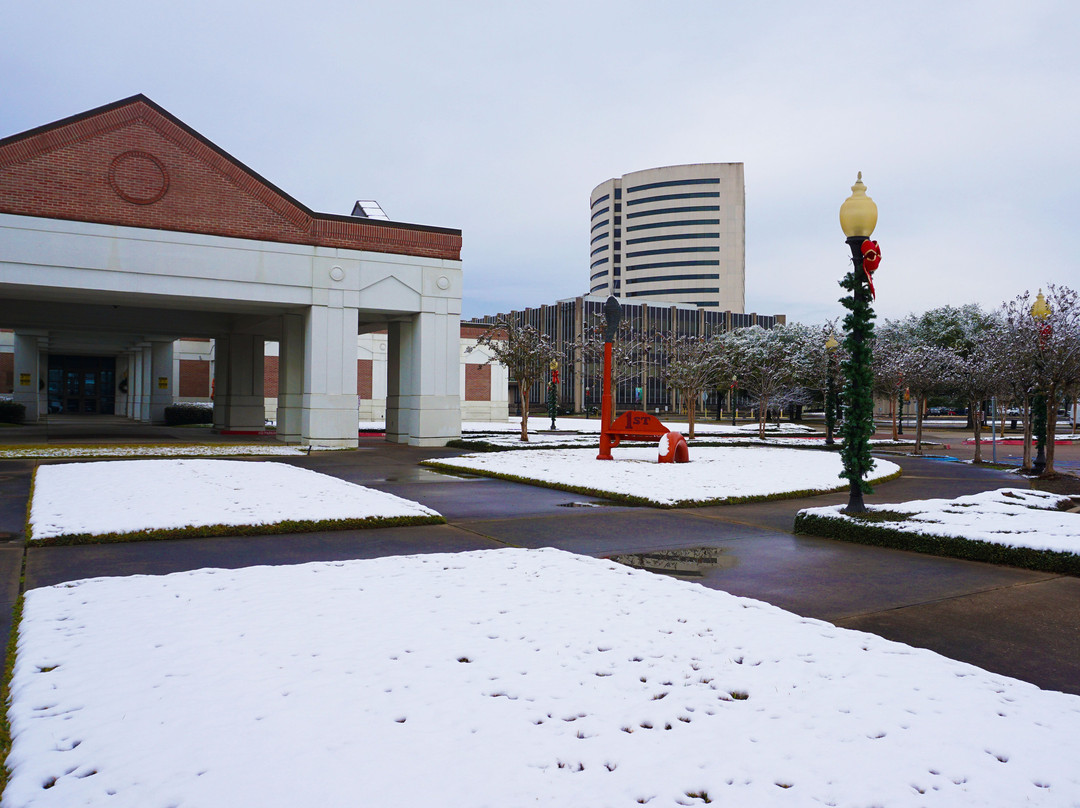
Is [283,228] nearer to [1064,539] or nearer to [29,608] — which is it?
[29,608]

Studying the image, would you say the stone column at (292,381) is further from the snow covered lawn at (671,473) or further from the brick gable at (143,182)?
the snow covered lawn at (671,473)

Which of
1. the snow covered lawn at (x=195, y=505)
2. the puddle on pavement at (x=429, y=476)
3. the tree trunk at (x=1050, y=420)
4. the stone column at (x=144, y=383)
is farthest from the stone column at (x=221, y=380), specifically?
the tree trunk at (x=1050, y=420)

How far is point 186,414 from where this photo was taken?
39812mm

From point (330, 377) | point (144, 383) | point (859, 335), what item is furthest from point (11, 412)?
point (859, 335)

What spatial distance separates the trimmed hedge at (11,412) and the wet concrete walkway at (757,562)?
28.8m

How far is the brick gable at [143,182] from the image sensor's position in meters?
20.2

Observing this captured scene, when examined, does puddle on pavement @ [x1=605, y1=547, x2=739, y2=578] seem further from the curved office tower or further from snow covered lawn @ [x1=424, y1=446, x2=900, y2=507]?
the curved office tower

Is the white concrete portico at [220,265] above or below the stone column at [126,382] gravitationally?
above

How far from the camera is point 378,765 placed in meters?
3.33

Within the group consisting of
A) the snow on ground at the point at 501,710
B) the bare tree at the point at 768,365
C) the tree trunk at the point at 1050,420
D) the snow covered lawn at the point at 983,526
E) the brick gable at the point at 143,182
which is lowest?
the snow on ground at the point at 501,710

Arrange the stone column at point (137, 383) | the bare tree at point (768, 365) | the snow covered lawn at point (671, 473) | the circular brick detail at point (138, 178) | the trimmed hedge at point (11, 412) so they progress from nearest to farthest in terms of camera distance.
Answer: the snow covered lawn at point (671, 473), the circular brick detail at point (138, 178), the bare tree at point (768, 365), the trimmed hedge at point (11, 412), the stone column at point (137, 383)

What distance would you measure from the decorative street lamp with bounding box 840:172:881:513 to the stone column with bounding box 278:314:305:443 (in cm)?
2000

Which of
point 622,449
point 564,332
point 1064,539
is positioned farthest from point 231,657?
point 564,332

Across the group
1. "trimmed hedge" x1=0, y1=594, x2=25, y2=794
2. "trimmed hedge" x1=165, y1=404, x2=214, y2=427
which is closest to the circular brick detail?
"trimmed hedge" x1=0, y1=594, x2=25, y2=794
